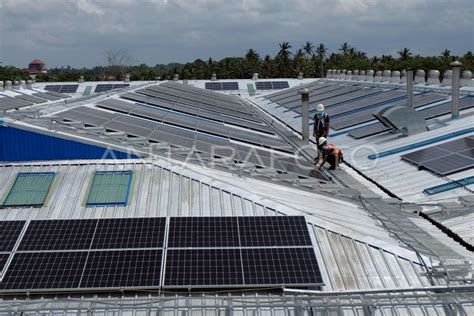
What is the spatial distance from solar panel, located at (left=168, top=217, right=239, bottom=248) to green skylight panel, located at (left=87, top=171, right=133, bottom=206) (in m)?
1.96

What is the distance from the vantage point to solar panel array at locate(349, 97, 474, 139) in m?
27.8

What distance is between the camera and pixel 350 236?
13.1 meters

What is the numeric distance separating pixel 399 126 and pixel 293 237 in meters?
15.4

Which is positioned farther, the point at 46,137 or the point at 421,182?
the point at 421,182

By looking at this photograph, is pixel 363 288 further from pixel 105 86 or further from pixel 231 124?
pixel 105 86

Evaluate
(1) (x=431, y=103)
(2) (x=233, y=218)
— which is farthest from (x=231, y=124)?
(2) (x=233, y=218)

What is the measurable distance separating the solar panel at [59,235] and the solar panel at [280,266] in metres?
3.66

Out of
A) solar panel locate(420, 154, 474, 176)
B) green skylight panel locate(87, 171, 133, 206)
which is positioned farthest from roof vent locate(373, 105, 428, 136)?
green skylight panel locate(87, 171, 133, 206)

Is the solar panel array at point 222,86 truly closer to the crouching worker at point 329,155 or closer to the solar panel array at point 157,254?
the crouching worker at point 329,155

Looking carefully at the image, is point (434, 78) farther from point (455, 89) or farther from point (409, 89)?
point (455, 89)

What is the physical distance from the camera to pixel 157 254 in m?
11.8

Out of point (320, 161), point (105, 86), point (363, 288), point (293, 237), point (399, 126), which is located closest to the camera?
point (363, 288)

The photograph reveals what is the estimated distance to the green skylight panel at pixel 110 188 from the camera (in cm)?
1427

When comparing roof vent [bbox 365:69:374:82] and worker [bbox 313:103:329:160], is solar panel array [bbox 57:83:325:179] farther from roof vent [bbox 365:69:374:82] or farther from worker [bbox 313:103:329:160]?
roof vent [bbox 365:69:374:82]
